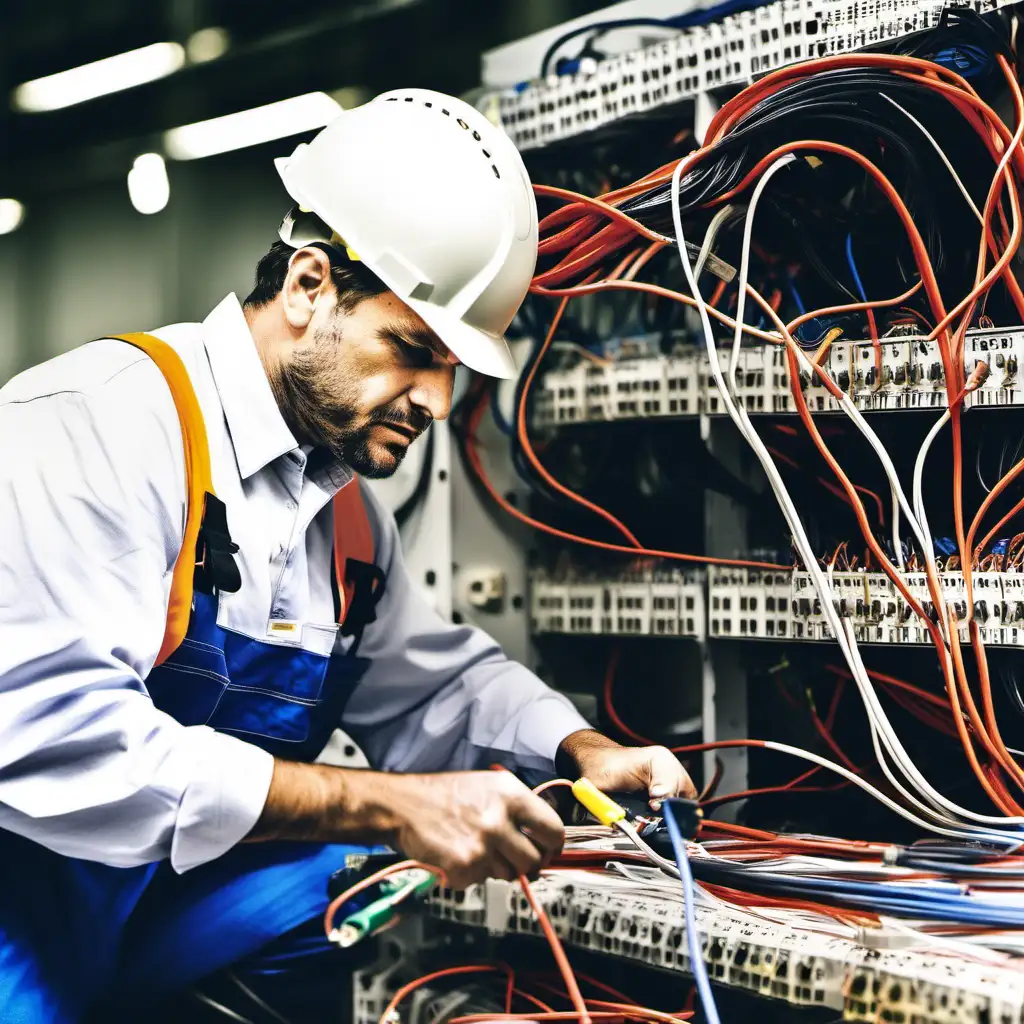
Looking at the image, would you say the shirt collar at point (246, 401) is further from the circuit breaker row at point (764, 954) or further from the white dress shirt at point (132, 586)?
the circuit breaker row at point (764, 954)

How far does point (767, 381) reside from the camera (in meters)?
1.56

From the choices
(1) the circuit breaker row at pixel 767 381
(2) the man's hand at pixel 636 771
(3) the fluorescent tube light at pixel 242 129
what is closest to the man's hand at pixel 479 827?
(2) the man's hand at pixel 636 771

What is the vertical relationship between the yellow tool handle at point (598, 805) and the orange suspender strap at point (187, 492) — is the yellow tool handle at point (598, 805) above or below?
below

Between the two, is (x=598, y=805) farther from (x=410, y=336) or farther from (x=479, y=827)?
(x=410, y=336)

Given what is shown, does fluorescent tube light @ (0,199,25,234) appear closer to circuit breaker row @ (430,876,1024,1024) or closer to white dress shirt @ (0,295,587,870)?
white dress shirt @ (0,295,587,870)

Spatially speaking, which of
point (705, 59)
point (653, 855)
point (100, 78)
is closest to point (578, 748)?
point (653, 855)

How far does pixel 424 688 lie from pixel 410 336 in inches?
22.1

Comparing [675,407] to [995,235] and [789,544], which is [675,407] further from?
[995,235]

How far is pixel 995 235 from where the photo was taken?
4.82 feet

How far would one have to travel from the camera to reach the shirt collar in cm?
143

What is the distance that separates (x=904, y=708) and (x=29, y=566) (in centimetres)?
123

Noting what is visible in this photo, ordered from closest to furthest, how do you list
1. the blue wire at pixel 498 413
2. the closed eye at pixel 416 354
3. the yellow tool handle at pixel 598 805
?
the yellow tool handle at pixel 598 805
the closed eye at pixel 416 354
the blue wire at pixel 498 413

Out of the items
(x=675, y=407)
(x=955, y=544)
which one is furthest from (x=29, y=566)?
(x=955, y=544)

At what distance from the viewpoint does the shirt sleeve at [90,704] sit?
111 centimetres
